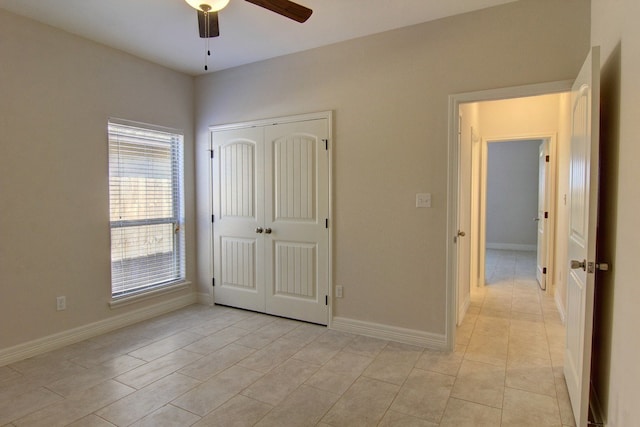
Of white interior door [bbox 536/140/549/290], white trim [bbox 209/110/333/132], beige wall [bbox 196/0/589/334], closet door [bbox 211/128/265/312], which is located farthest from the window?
white interior door [bbox 536/140/549/290]

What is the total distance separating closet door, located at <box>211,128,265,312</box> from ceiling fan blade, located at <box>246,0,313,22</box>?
177cm

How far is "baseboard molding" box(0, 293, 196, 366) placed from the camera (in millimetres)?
2871

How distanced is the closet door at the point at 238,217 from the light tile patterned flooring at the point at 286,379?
21.4 inches

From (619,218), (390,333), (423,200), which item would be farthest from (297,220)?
(619,218)

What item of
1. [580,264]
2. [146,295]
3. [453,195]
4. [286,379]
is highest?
[453,195]

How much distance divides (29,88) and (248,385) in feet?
9.41

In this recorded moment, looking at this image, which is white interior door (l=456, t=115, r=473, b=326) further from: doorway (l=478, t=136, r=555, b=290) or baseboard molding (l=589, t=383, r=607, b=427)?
doorway (l=478, t=136, r=555, b=290)

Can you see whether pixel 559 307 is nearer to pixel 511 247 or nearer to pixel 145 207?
pixel 145 207

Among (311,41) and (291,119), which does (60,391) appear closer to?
(291,119)

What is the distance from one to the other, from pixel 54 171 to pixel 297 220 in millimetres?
2141

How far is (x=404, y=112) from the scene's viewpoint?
3.13 metres

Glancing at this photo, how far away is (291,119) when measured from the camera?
3.68 meters

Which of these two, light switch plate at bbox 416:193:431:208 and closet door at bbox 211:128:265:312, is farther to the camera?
closet door at bbox 211:128:265:312

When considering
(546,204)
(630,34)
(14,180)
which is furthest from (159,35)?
(546,204)
